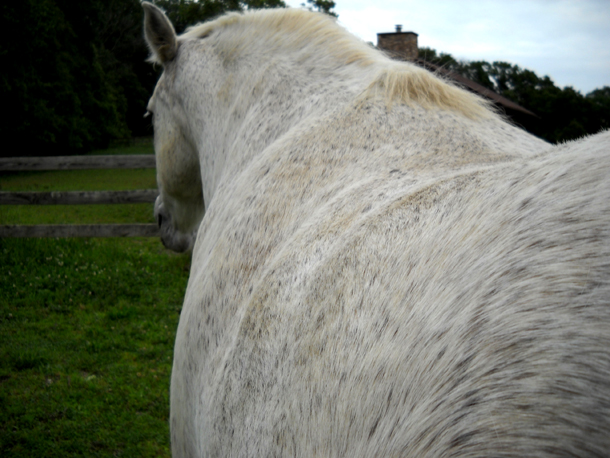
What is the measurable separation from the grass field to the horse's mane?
2620mm

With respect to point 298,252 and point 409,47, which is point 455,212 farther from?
point 409,47

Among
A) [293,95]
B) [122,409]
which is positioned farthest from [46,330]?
[293,95]

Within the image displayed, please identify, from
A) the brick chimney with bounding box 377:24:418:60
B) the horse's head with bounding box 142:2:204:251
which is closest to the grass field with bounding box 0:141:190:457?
the horse's head with bounding box 142:2:204:251

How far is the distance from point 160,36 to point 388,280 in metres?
2.18

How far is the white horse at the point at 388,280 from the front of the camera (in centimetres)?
56

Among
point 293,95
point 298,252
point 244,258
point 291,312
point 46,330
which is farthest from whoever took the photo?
point 46,330

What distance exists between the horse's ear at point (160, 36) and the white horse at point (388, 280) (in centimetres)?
77

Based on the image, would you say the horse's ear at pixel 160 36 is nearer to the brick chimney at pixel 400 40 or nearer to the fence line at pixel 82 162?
the fence line at pixel 82 162

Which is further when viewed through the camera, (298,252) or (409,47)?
(409,47)

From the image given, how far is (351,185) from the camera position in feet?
4.00

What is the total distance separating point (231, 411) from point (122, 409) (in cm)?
266

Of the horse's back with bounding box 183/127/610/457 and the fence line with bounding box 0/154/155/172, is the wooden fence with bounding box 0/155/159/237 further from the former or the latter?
the horse's back with bounding box 183/127/610/457

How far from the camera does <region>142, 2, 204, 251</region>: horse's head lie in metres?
2.44

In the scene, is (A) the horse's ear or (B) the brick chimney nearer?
(A) the horse's ear
